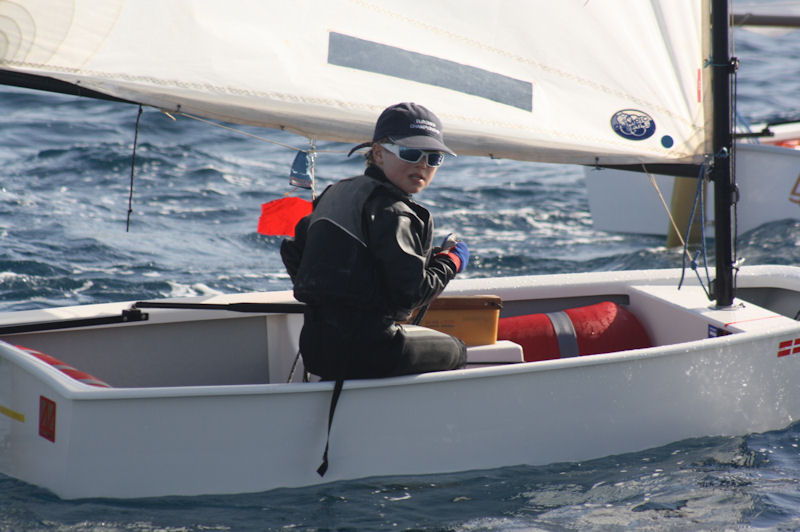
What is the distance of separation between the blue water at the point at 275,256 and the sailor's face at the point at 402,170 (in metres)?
0.70

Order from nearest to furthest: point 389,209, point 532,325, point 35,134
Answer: point 389,209 < point 532,325 < point 35,134

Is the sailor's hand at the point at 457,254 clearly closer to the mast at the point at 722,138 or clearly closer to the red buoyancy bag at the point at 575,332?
the red buoyancy bag at the point at 575,332

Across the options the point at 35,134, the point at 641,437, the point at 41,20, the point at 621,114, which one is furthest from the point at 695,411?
the point at 35,134

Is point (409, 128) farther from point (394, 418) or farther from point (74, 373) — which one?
point (74, 373)

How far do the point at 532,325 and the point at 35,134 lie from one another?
6.43 m

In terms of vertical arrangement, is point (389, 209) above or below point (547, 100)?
below

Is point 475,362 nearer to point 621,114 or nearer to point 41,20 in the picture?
point 621,114

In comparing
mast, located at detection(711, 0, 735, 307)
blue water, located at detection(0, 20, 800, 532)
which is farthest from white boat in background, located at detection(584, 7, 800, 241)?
mast, located at detection(711, 0, 735, 307)

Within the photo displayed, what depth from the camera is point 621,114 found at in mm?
3527

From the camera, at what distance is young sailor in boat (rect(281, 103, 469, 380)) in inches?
105

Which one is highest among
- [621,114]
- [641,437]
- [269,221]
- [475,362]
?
[621,114]

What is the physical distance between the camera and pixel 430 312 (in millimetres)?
3393

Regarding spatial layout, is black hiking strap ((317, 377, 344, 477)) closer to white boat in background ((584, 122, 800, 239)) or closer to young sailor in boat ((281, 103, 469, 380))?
young sailor in boat ((281, 103, 469, 380))

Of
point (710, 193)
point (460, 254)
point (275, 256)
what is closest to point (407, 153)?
point (460, 254)
